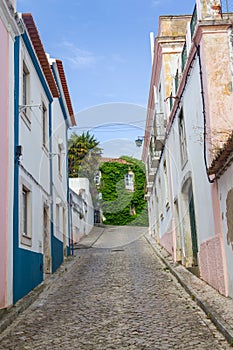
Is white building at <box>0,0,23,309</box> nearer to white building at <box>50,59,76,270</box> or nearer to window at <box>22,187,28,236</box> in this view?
window at <box>22,187,28,236</box>

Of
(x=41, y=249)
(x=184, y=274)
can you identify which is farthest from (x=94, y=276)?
(x=184, y=274)

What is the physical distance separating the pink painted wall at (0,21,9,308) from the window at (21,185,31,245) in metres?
1.76

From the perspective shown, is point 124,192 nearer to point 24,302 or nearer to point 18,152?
point 18,152

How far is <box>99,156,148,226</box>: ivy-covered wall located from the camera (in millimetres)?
36031

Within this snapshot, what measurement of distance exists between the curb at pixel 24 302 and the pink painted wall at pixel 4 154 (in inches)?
9.0

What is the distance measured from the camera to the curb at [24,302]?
285 inches

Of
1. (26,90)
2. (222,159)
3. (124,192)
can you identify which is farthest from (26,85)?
(124,192)

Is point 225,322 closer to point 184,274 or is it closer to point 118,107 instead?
point 184,274

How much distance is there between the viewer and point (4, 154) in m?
8.14

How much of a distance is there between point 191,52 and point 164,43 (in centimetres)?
585

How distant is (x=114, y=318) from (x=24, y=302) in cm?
204

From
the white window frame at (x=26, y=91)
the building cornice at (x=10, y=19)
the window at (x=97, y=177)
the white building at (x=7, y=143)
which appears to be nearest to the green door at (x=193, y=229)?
the white window frame at (x=26, y=91)

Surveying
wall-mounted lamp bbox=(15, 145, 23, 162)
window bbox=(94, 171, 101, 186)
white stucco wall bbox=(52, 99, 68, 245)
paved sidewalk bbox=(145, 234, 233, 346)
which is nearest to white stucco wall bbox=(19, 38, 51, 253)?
wall-mounted lamp bbox=(15, 145, 23, 162)

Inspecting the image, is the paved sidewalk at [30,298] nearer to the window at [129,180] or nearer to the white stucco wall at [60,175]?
the white stucco wall at [60,175]
